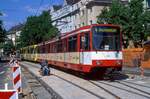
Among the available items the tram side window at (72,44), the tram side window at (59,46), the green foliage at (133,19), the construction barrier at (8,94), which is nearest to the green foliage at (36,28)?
the green foliage at (133,19)

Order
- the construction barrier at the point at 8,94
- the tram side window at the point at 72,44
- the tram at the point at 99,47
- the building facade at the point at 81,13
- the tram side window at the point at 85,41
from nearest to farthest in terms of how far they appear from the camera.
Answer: the construction barrier at the point at 8,94 → the tram at the point at 99,47 → the tram side window at the point at 85,41 → the tram side window at the point at 72,44 → the building facade at the point at 81,13

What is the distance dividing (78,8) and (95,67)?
61388 millimetres

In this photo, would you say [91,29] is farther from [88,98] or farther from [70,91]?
[88,98]

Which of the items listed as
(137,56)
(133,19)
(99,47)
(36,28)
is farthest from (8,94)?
(36,28)

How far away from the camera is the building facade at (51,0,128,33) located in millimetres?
73562

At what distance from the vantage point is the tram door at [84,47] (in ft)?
77.2

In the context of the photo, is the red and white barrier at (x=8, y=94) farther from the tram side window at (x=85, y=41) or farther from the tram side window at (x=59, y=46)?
the tram side window at (x=59, y=46)

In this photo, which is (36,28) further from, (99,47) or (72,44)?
(99,47)

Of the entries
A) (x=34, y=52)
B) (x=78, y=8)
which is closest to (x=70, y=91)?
(x=34, y=52)

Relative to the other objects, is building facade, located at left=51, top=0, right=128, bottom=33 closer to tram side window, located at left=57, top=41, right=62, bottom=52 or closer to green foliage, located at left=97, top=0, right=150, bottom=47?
green foliage, located at left=97, top=0, right=150, bottom=47

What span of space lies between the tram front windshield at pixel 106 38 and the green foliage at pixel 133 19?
22.6 metres

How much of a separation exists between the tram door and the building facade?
129ft

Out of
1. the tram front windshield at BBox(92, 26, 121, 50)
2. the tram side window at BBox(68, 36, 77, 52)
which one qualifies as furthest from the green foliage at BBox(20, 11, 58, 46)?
the tram front windshield at BBox(92, 26, 121, 50)

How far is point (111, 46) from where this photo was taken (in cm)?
2352
